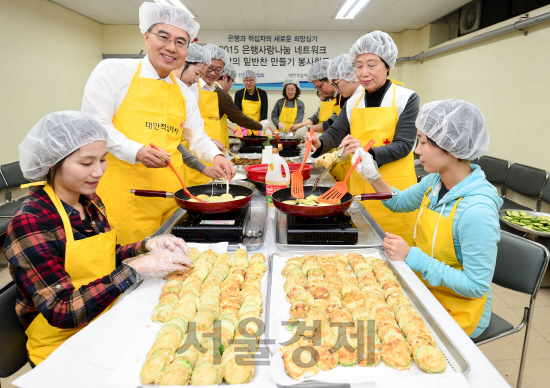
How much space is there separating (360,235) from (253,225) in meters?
0.62

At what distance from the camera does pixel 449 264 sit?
1669 mm

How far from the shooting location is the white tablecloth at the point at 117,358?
930mm

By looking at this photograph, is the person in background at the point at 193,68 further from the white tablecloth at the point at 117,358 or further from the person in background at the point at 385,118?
the white tablecloth at the point at 117,358

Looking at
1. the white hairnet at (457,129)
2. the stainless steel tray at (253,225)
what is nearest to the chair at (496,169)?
the white hairnet at (457,129)

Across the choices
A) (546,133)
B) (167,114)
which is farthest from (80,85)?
(546,133)

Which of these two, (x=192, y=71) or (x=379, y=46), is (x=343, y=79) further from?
(x=192, y=71)

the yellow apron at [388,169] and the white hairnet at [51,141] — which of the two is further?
the yellow apron at [388,169]

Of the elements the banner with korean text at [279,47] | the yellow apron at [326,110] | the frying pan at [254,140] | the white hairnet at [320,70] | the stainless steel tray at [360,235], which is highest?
the banner with korean text at [279,47]

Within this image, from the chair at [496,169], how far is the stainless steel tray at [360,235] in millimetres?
4092

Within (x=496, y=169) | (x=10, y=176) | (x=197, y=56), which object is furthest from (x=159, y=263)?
(x=496, y=169)

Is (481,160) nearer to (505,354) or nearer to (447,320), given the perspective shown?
(505,354)

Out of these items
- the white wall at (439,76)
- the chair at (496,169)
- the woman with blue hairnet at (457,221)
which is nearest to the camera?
the woman with blue hairnet at (457,221)

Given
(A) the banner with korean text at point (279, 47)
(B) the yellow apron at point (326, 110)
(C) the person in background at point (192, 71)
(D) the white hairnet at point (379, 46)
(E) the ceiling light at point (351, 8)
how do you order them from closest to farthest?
1. (D) the white hairnet at point (379, 46)
2. (C) the person in background at point (192, 71)
3. (B) the yellow apron at point (326, 110)
4. (E) the ceiling light at point (351, 8)
5. (A) the banner with korean text at point (279, 47)

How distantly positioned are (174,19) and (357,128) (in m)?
→ 1.62
